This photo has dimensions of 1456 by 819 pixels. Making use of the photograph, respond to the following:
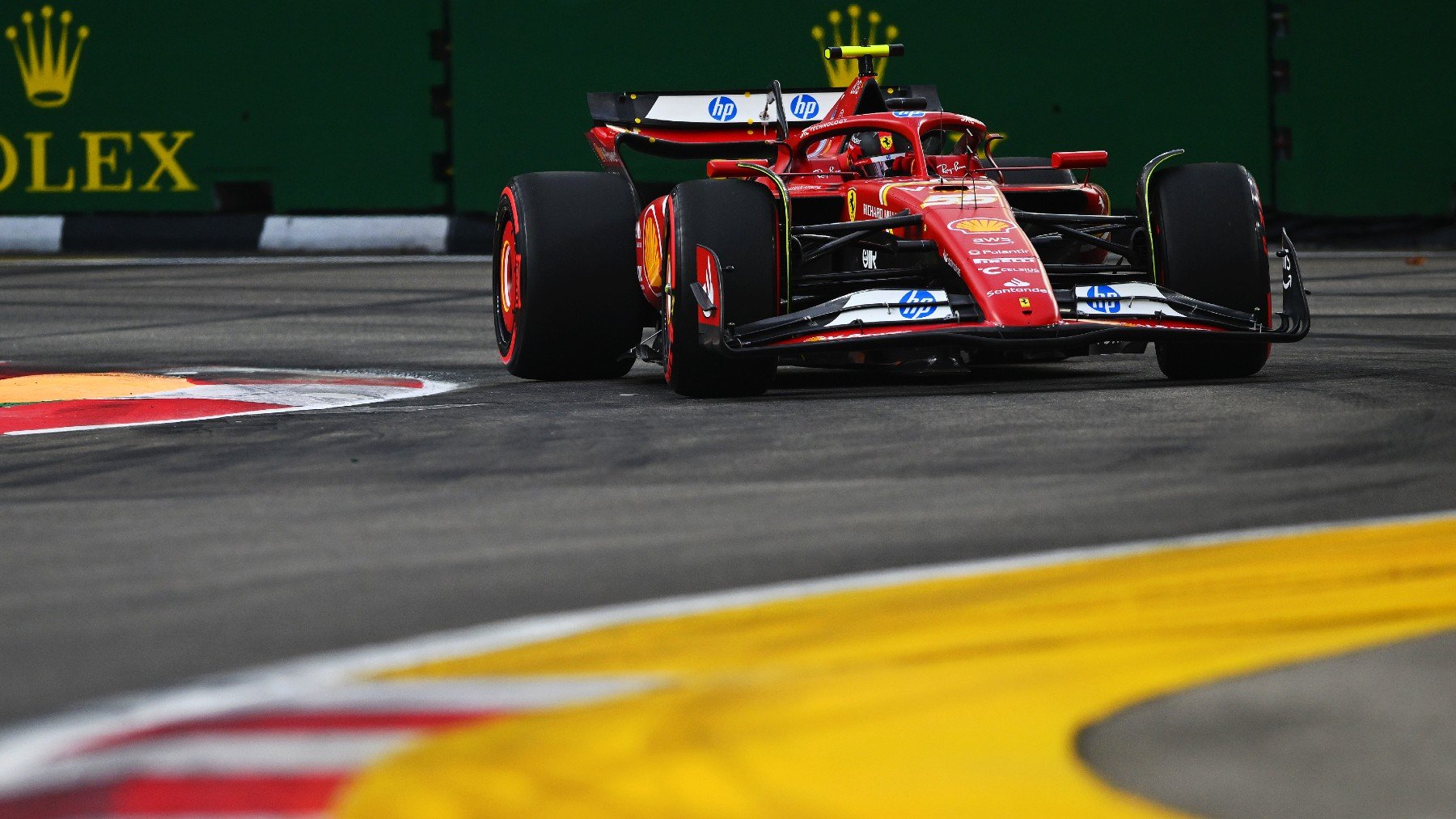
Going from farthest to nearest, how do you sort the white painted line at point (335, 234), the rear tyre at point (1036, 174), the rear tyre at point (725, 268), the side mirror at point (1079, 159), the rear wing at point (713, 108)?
the white painted line at point (335, 234)
the rear wing at point (713, 108)
the rear tyre at point (1036, 174)
the side mirror at point (1079, 159)
the rear tyre at point (725, 268)

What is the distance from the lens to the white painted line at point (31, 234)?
1719 cm

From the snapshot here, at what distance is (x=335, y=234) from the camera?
1702cm

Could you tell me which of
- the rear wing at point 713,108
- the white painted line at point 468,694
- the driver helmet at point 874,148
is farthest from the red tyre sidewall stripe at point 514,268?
the white painted line at point 468,694

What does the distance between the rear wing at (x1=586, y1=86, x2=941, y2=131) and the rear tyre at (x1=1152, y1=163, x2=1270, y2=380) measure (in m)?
1.86

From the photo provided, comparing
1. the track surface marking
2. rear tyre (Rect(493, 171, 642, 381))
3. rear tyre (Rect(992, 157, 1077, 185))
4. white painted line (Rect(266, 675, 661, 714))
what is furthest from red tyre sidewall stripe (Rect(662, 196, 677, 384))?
white painted line (Rect(266, 675, 661, 714))

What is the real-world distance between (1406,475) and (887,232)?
118 inches

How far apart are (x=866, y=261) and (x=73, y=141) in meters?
10.5

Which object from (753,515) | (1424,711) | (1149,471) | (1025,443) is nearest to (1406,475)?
(1149,471)

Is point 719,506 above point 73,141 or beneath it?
beneath

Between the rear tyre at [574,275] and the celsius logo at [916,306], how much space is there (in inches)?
62.4

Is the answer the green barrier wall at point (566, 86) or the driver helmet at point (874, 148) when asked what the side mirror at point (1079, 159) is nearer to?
the driver helmet at point (874, 148)

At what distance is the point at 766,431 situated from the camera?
639 centimetres

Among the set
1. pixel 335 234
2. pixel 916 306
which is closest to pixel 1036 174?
pixel 916 306

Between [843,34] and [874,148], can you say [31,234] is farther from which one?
[874,148]
